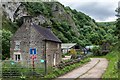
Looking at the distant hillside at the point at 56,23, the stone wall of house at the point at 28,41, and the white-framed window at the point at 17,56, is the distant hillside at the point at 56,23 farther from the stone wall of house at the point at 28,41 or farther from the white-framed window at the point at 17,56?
the stone wall of house at the point at 28,41

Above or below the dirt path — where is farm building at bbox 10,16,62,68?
above

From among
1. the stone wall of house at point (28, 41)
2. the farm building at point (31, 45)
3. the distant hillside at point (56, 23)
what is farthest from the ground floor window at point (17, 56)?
the distant hillside at point (56, 23)

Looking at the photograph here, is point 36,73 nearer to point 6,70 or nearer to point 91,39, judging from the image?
point 6,70

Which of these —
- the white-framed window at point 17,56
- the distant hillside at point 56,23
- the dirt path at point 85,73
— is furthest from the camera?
the distant hillside at point 56,23

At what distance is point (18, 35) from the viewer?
3731 centimetres

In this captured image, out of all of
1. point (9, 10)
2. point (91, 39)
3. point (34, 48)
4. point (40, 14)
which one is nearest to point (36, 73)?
point (34, 48)

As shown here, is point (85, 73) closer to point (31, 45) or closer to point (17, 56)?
point (31, 45)

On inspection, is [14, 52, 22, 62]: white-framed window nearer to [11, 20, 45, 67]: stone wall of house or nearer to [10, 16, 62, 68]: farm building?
[10, 16, 62, 68]: farm building

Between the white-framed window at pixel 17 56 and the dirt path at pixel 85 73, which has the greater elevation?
the white-framed window at pixel 17 56

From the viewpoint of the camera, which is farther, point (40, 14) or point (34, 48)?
point (40, 14)

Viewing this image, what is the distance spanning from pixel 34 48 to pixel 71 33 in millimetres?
76670

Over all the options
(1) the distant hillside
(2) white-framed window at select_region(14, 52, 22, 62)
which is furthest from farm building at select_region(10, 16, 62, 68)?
(1) the distant hillside

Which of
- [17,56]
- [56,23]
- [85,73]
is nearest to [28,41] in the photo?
[17,56]

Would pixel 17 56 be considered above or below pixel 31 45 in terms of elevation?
below
